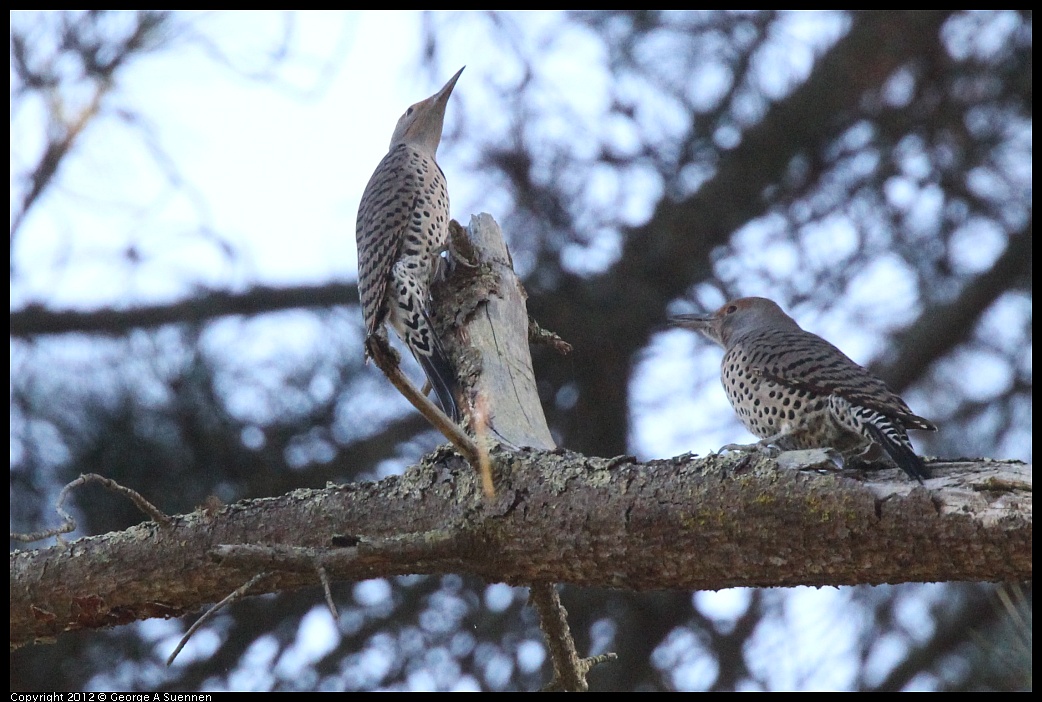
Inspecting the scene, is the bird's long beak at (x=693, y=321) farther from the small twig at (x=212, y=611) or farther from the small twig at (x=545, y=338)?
the small twig at (x=212, y=611)

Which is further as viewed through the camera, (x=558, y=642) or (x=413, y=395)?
(x=558, y=642)

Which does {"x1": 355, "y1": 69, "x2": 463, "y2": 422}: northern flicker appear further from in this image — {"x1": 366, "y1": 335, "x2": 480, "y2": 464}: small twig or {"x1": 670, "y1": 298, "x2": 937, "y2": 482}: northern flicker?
{"x1": 670, "y1": 298, "x2": 937, "y2": 482}: northern flicker

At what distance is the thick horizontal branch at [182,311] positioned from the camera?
484 centimetres

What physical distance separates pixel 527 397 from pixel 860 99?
9.92ft

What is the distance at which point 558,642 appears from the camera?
8.82ft

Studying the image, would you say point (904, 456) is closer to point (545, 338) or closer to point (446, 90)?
point (545, 338)

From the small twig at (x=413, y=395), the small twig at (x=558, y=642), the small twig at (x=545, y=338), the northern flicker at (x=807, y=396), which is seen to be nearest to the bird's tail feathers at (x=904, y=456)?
the northern flicker at (x=807, y=396)

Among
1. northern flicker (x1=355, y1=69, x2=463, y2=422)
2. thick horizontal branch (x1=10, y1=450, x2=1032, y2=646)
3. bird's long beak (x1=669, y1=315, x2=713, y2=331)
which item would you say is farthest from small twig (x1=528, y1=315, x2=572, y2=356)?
thick horizontal branch (x1=10, y1=450, x2=1032, y2=646)

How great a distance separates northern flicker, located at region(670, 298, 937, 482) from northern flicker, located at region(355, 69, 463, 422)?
1.18m

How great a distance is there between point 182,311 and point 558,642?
9.81 feet

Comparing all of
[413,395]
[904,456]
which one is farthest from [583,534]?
[904,456]

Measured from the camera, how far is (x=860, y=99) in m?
5.55

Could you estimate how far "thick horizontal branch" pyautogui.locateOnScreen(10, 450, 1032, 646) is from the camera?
7.34ft

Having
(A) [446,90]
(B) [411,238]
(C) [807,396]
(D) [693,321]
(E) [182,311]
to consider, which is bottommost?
(C) [807,396]
